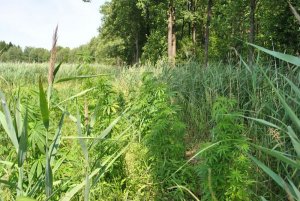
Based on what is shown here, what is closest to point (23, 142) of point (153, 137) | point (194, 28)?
point (153, 137)

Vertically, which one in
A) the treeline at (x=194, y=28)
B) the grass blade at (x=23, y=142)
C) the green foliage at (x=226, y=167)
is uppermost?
the treeline at (x=194, y=28)

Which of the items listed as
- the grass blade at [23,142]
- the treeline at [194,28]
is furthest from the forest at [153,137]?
the treeline at [194,28]

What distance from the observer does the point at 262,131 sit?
397cm

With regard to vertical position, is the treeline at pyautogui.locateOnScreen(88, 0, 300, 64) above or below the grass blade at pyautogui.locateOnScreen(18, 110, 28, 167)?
above

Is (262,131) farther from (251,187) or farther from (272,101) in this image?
(251,187)

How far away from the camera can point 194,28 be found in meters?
30.5

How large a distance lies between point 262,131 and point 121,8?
2873 centimetres

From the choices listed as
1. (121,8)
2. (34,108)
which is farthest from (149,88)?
(121,8)

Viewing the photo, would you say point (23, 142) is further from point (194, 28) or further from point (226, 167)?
point (194, 28)

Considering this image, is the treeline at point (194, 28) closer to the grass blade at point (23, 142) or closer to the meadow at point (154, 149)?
the meadow at point (154, 149)

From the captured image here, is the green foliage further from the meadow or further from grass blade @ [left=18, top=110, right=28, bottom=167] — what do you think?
grass blade @ [left=18, top=110, right=28, bottom=167]

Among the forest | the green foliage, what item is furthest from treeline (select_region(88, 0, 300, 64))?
the green foliage

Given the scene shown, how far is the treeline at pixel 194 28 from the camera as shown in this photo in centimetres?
1445

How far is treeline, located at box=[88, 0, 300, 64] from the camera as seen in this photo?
1445 cm
